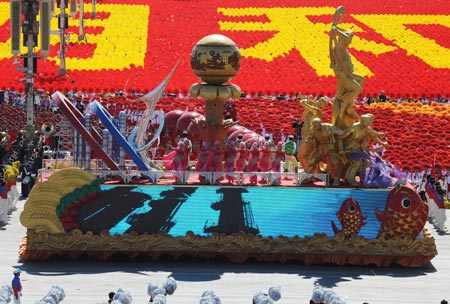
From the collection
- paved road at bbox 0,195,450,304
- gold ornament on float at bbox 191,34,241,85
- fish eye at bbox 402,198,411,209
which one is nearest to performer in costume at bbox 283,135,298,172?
gold ornament on float at bbox 191,34,241,85

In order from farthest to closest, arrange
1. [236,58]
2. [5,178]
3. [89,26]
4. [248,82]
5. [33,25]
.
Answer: [89,26] → [248,82] → [33,25] → [5,178] → [236,58]

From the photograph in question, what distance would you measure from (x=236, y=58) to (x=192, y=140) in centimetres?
365

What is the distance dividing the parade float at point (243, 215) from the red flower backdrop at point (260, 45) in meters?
26.8

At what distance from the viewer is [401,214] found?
94.1 feet

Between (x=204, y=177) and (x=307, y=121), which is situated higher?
(x=307, y=121)

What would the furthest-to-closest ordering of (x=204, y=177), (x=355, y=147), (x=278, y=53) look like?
(x=278, y=53) → (x=204, y=177) → (x=355, y=147)

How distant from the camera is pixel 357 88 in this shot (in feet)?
96.9

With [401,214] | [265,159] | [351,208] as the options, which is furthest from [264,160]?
[401,214]

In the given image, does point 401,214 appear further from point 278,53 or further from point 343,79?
point 278,53

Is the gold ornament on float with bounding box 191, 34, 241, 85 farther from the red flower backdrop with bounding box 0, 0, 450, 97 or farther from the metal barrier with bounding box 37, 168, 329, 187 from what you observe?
the red flower backdrop with bounding box 0, 0, 450, 97

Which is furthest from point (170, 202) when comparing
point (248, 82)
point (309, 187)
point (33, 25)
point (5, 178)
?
point (248, 82)

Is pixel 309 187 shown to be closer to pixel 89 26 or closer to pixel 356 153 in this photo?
pixel 356 153

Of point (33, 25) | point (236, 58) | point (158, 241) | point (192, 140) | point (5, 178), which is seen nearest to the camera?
point (158, 241)

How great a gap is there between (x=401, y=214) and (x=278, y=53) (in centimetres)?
3917
